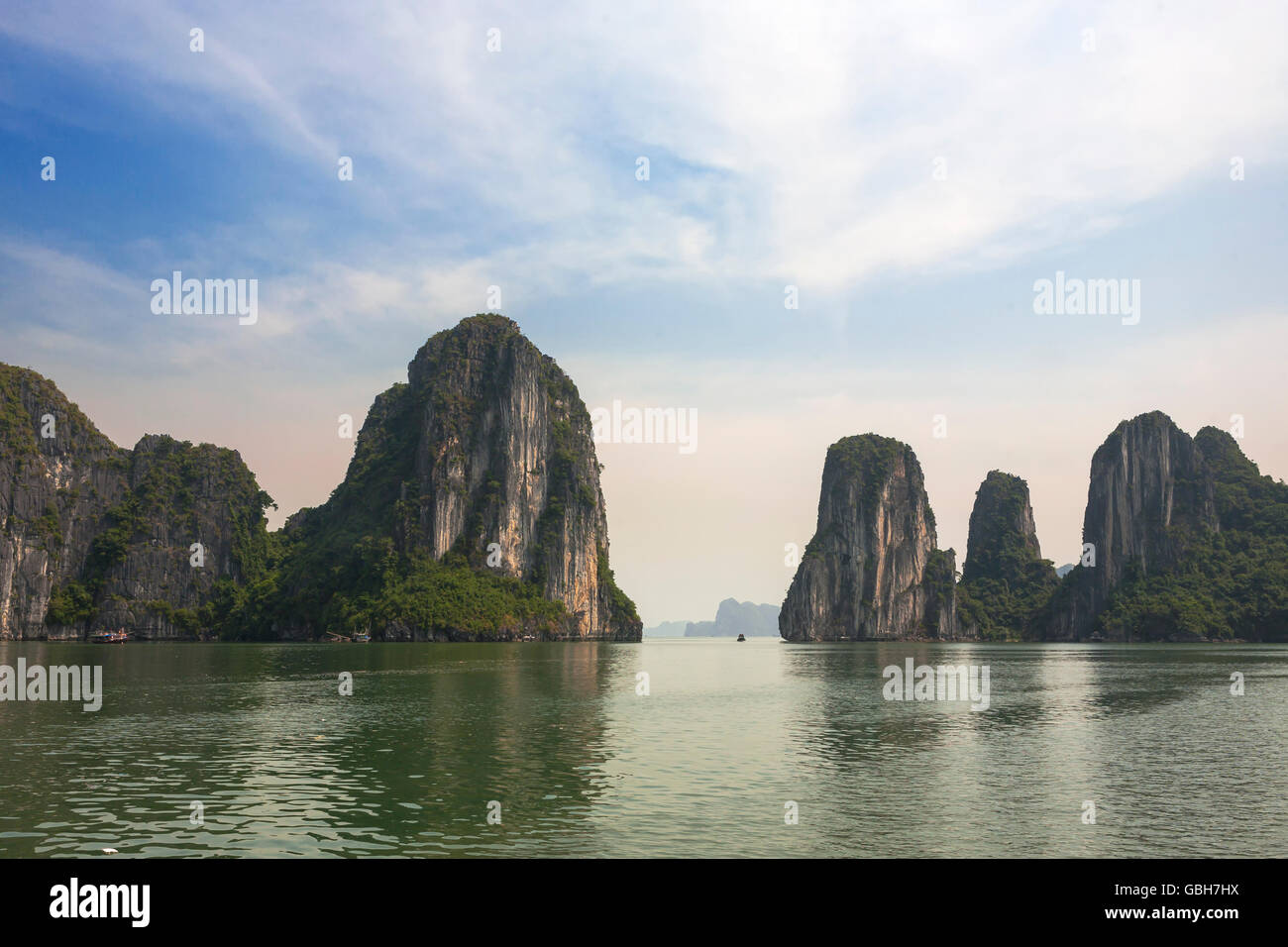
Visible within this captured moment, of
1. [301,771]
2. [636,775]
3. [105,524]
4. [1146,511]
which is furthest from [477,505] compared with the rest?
[636,775]

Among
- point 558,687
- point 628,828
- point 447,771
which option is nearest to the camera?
point 628,828

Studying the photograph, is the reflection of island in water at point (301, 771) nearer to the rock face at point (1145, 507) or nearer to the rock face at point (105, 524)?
the rock face at point (105, 524)

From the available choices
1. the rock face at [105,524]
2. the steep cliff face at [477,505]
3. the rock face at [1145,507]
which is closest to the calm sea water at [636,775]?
the steep cliff face at [477,505]

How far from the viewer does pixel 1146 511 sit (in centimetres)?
19525

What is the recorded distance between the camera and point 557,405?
19675 centimetres

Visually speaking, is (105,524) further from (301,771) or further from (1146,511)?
(1146,511)

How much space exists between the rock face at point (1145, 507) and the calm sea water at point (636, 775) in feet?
508

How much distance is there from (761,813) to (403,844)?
8025mm

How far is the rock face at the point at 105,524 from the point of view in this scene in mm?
157250

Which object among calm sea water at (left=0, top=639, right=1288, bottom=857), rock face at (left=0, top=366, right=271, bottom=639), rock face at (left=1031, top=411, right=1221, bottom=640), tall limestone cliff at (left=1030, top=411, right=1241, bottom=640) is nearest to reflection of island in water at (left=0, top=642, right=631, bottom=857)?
calm sea water at (left=0, top=639, right=1288, bottom=857)
